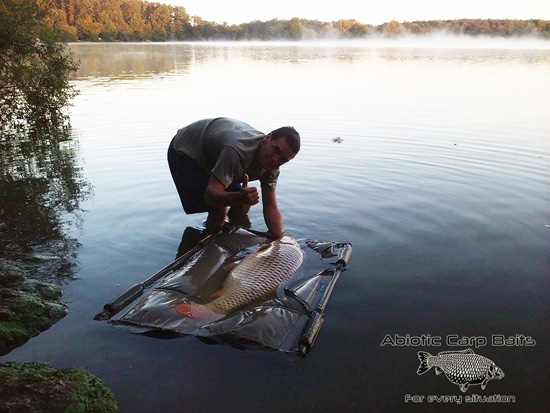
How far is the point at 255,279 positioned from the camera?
408 centimetres

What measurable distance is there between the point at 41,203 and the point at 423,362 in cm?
593

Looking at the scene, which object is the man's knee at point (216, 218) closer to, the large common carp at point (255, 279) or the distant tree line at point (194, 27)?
the large common carp at point (255, 279)

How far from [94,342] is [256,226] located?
2.93 m

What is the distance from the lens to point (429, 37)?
11075 cm

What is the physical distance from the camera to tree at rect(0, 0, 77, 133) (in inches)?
478

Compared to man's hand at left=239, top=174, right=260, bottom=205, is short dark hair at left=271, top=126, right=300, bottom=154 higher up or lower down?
higher up

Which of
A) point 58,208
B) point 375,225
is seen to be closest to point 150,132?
point 58,208

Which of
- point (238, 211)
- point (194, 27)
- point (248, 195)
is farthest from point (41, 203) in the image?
point (194, 27)

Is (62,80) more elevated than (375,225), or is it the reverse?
(62,80)

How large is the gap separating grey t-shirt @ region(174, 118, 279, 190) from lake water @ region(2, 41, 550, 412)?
114 cm

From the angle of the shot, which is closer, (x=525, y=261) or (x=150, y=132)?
(x=525, y=261)

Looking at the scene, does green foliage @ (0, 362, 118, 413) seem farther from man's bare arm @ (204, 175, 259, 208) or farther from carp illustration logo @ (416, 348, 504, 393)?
carp illustration logo @ (416, 348, 504, 393)

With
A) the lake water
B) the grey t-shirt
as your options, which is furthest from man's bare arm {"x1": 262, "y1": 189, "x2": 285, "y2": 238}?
the lake water

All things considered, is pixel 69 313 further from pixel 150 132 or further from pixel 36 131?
pixel 36 131
